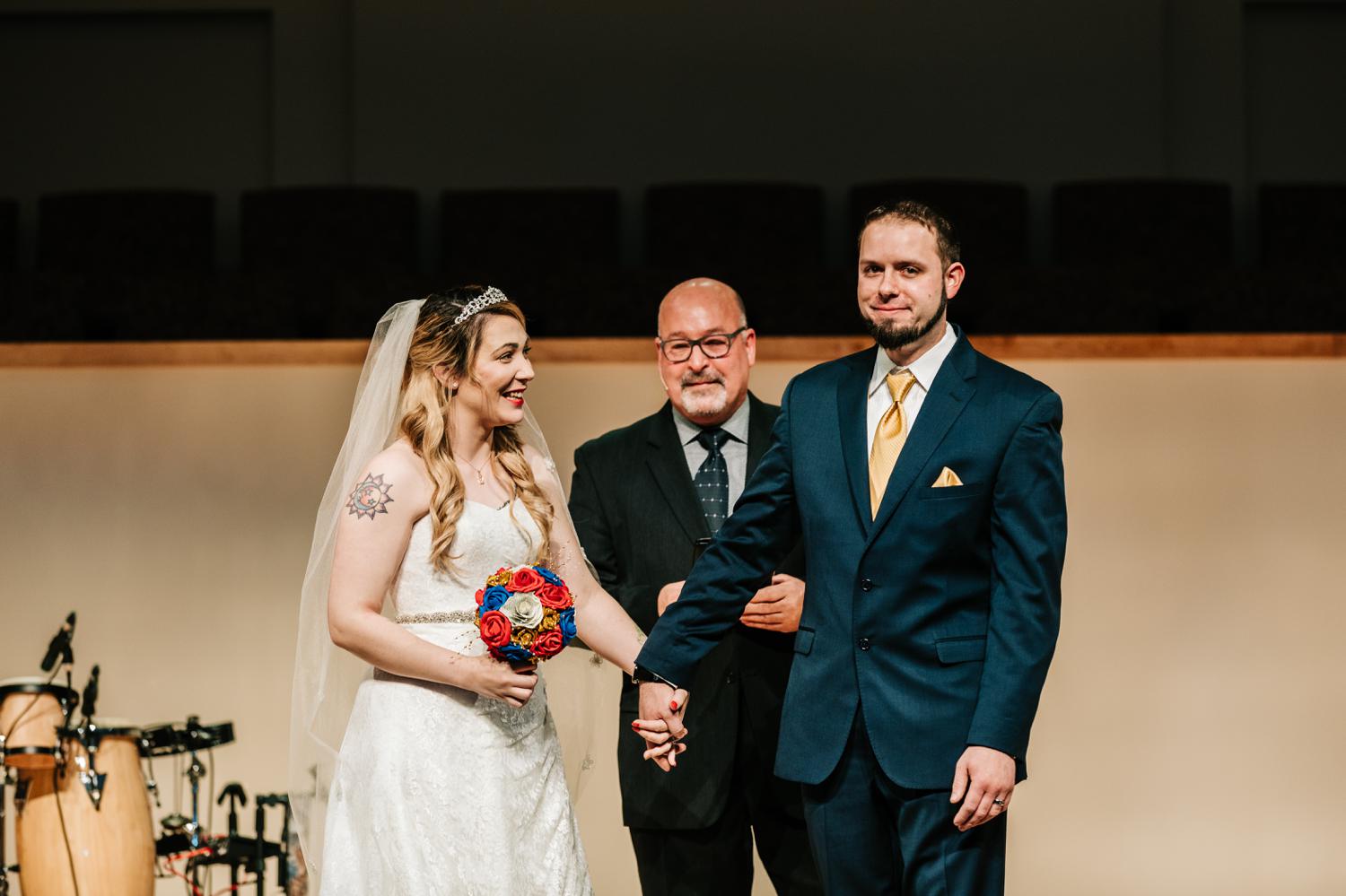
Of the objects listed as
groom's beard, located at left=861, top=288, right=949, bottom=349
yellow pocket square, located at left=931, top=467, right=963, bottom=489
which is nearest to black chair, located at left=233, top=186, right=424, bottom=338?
groom's beard, located at left=861, top=288, right=949, bottom=349

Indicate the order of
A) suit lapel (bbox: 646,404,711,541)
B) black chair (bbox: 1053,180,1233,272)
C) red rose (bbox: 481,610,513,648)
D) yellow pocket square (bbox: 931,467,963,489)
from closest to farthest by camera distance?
yellow pocket square (bbox: 931,467,963,489), red rose (bbox: 481,610,513,648), suit lapel (bbox: 646,404,711,541), black chair (bbox: 1053,180,1233,272)

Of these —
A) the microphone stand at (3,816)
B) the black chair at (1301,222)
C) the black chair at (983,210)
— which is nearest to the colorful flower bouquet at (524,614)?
the microphone stand at (3,816)

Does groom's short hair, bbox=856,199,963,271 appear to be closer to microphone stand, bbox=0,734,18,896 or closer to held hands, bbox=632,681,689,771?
held hands, bbox=632,681,689,771

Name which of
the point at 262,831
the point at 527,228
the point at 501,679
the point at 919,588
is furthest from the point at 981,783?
the point at 527,228

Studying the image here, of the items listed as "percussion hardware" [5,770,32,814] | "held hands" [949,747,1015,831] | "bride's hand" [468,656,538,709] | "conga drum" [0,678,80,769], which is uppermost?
"bride's hand" [468,656,538,709]

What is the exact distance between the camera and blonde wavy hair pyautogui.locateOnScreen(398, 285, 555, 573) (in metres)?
2.54

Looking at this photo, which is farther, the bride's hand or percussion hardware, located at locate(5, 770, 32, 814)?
percussion hardware, located at locate(5, 770, 32, 814)

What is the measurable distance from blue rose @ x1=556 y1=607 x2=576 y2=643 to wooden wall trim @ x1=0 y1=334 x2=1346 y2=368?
187 cm

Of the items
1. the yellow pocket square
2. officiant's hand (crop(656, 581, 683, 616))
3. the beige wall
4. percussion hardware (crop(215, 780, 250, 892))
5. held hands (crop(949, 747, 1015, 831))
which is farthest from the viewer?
the beige wall

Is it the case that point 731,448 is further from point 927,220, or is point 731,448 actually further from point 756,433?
point 927,220

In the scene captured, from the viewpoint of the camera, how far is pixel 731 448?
298cm

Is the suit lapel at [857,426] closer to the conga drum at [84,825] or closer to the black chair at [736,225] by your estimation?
the conga drum at [84,825]

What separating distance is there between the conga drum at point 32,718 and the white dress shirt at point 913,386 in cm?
226

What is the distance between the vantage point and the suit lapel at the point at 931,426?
226cm
